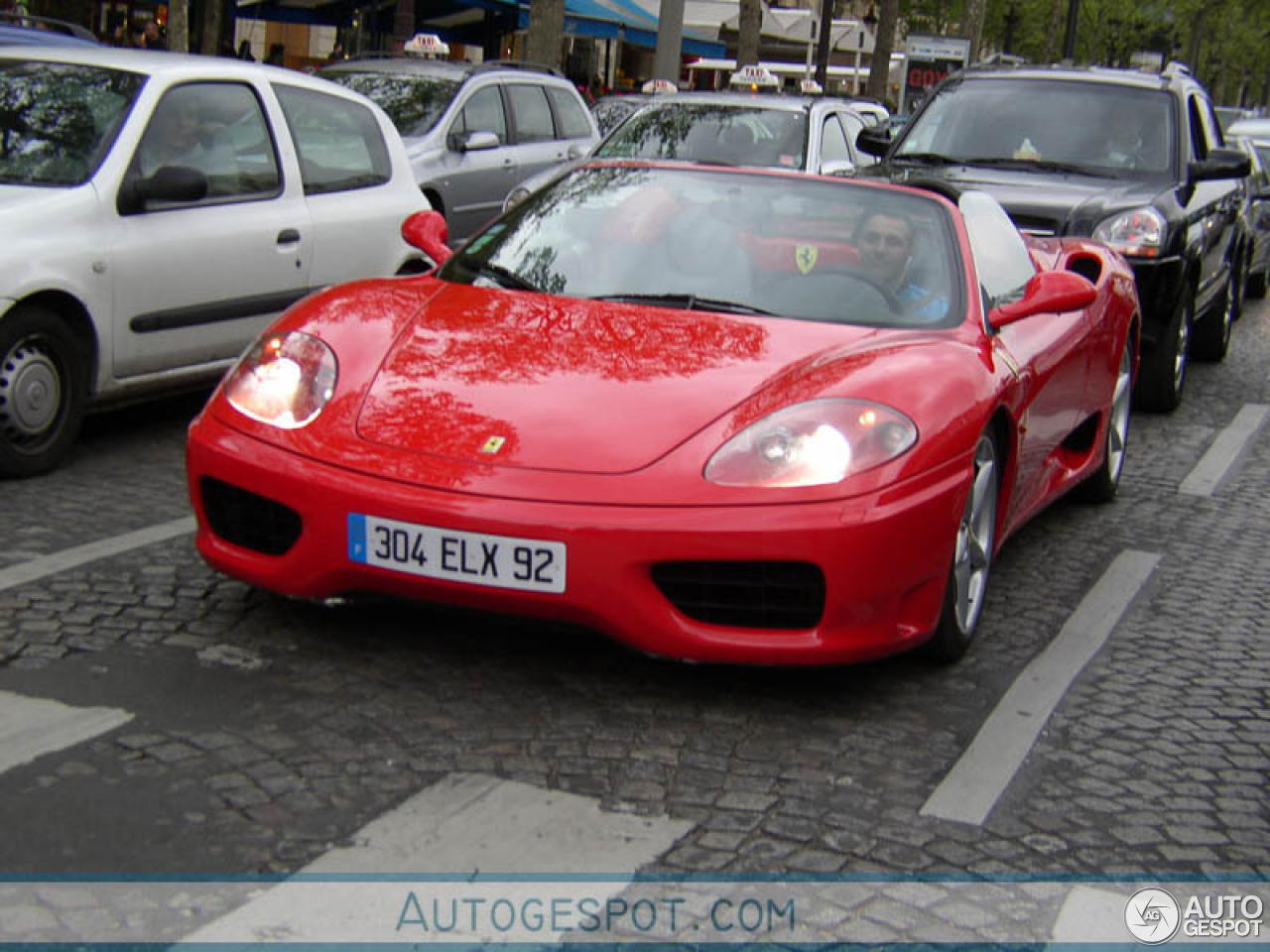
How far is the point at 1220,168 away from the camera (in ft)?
32.7

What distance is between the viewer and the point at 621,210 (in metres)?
5.43

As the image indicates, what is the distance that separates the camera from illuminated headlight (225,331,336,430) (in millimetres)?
4441

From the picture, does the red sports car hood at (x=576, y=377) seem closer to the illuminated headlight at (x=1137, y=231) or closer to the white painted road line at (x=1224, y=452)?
the white painted road line at (x=1224, y=452)

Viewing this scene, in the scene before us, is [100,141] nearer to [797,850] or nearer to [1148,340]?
[797,850]

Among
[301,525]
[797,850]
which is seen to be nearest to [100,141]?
[301,525]

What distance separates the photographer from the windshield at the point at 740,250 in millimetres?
5062

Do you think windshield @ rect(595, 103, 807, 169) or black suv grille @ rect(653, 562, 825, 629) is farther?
windshield @ rect(595, 103, 807, 169)

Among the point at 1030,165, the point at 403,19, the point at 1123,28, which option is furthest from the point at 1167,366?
the point at 1123,28

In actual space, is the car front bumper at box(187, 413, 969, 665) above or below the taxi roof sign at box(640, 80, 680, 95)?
below

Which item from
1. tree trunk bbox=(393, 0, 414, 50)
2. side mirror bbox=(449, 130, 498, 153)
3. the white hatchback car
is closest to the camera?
the white hatchback car

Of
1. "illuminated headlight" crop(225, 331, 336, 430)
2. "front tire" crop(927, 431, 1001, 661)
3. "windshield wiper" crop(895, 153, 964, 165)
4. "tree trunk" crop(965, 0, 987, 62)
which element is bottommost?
"front tire" crop(927, 431, 1001, 661)

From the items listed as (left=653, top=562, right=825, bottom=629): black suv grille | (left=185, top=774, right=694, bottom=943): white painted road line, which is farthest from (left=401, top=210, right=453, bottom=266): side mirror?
(left=185, top=774, right=694, bottom=943): white painted road line

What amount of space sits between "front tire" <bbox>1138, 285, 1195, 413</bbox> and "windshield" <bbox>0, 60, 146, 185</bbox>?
5447 mm

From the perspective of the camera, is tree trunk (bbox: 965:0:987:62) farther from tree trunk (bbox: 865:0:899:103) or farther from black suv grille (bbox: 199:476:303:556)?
black suv grille (bbox: 199:476:303:556)
